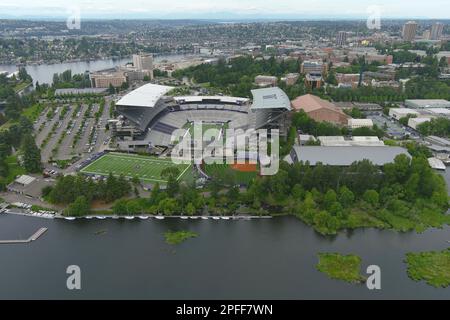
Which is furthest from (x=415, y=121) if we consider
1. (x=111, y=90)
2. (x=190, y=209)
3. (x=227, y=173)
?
(x=111, y=90)

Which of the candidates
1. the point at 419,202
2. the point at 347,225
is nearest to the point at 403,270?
the point at 347,225

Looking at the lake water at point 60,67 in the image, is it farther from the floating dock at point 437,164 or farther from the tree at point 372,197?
the floating dock at point 437,164

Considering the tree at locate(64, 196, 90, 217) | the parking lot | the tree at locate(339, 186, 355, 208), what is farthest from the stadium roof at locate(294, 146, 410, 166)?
the parking lot

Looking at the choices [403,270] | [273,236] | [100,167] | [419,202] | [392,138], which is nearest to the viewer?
[403,270]

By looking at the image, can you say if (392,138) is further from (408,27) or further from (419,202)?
(408,27)

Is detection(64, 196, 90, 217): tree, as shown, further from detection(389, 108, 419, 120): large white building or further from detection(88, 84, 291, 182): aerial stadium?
detection(389, 108, 419, 120): large white building
